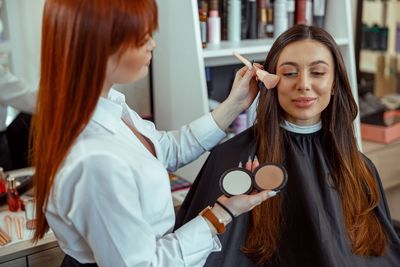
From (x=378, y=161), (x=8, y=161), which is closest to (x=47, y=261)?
(x=8, y=161)

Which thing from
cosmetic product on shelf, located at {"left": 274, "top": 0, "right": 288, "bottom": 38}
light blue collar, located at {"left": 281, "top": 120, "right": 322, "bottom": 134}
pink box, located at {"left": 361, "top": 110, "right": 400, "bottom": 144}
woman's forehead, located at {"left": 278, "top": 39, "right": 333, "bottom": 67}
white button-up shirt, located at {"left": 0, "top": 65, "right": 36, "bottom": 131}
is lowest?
pink box, located at {"left": 361, "top": 110, "right": 400, "bottom": 144}

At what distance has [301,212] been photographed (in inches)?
50.9

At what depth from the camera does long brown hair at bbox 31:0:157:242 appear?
0.80 metres

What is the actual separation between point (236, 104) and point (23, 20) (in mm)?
736

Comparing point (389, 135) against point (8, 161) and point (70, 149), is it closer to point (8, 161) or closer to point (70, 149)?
point (8, 161)

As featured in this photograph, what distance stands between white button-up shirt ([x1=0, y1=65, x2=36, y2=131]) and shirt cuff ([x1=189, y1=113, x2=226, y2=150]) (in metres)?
0.55

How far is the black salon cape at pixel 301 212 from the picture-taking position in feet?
4.13

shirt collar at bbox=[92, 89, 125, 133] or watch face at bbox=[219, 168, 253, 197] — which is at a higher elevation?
shirt collar at bbox=[92, 89, 125, 133]

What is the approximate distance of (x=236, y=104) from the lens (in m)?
1.33

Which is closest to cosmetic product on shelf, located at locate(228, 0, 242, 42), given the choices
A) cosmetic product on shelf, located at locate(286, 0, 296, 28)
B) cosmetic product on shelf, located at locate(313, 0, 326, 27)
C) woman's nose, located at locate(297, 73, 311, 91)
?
cosmetic product on shelf, located at locate(286, 0, 296, 28)

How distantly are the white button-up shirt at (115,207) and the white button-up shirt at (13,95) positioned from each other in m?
0.69

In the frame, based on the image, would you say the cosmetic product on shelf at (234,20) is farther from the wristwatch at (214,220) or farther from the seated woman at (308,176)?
the wristwatch at (214,220)

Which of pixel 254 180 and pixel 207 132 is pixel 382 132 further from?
pixel 254 180

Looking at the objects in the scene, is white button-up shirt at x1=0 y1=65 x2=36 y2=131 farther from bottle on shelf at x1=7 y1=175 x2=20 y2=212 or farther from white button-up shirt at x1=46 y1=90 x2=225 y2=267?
white button-up shirt at x1=46 y1=90 x2=225 y2=267
